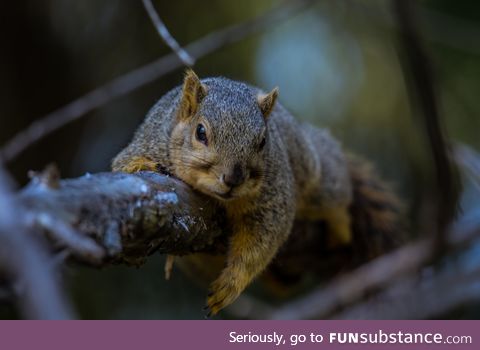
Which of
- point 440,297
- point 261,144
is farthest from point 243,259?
point 440,297

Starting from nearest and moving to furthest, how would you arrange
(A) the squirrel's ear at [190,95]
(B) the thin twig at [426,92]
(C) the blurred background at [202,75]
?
(B) the thin twig at [426,92]
(A) the squirrel's ear at [190,95]
(C) the blurred background at [202,75]

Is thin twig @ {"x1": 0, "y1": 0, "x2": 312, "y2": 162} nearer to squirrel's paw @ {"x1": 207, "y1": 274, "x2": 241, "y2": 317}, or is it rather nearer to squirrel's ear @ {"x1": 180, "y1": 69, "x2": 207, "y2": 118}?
squirrel's ear @ {"x1": 180, "y1": 69, "x2": 207, "y2": 118}

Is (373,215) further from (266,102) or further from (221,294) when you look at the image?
(221,294)

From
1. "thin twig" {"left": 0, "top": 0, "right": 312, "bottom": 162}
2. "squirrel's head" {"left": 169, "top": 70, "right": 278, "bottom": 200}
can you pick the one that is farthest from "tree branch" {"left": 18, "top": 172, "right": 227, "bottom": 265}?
"thin twig" {"left": 0, "top": 0, "right": 312, "bottom": 162}

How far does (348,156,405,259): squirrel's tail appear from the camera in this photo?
11.1ft

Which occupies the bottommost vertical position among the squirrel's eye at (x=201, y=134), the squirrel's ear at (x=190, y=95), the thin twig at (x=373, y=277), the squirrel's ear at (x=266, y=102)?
the thin twig at (x=373, y=277)

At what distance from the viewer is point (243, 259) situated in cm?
216

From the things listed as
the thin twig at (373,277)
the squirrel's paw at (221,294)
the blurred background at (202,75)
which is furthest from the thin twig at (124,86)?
the blurred background at (202,75)

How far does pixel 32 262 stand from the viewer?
0.48 meters

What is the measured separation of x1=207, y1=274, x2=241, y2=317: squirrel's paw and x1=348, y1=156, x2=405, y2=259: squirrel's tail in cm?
138

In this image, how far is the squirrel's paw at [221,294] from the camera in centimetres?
208

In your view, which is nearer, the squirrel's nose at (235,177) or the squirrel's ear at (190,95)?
the squirrel's nose at (235,177)

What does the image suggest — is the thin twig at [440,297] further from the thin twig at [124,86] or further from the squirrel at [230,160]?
the thin twig at [124,86]

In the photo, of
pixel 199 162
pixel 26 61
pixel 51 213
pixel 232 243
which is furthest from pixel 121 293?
pixel 51 213
